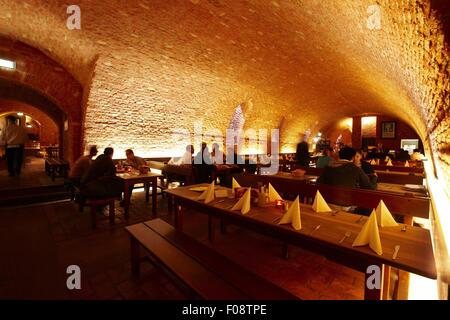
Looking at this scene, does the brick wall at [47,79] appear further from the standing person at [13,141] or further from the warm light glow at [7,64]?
the standing person at [13,141]

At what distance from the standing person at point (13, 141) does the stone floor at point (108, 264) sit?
157 inches

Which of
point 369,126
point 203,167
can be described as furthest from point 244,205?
point 369,126

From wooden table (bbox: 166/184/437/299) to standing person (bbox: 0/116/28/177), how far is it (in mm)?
7920

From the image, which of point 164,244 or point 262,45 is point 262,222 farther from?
point 262,45

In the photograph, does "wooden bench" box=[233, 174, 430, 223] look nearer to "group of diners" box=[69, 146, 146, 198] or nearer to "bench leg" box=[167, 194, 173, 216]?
"bench leg" box=[167, 194, 173, 216]

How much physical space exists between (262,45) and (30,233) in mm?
6329

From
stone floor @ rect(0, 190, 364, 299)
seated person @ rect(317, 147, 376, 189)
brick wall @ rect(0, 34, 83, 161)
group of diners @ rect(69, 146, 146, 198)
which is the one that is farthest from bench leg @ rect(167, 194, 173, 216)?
brick wall @ rect(0, 34, 83, 161)

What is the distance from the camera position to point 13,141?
23.2 ft

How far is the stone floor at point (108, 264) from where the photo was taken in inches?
95.3

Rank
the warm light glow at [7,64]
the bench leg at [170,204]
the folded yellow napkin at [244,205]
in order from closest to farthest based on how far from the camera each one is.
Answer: the folded yellow napkin at [244,205] → the bench leg at [170,204] → the warm light glow at [7,64]

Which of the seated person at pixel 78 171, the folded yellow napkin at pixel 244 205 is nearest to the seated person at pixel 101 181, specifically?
the seated person at pixel 78 171

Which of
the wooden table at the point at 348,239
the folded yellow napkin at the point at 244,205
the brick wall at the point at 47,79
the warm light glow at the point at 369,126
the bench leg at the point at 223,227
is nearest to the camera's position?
the wooden table at the point at 348,239

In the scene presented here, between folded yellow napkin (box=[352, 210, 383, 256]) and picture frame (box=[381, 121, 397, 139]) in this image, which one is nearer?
folded yellow napkin (box=[352, 210, 383, 256])

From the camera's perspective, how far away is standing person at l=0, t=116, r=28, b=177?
278 inches
